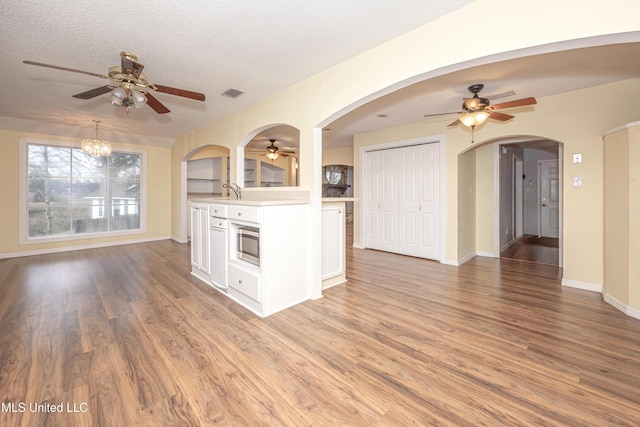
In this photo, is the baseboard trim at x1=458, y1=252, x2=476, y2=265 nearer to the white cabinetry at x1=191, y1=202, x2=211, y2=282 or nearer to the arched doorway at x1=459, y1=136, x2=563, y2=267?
the arched doorway at x1=459, y1=136, x2=563, y2=267

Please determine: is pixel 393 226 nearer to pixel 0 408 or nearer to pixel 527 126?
pixel 527 126

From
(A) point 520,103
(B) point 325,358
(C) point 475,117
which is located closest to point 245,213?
(B) point 325,358

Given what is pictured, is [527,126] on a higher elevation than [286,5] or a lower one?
lower

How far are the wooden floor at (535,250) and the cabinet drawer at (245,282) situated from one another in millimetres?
4899

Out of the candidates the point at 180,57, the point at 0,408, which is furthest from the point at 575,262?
the point at 0,408

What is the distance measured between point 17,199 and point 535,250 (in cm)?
1055

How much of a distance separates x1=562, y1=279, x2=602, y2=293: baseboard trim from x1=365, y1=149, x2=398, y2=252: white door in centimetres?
262

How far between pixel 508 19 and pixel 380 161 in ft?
12.9

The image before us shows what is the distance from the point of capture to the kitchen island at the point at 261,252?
2.74 m

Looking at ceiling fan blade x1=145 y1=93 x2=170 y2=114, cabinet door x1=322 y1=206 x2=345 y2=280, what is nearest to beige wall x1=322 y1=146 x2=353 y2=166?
cabinet door x1=322 y1=206 x2=345 y2=280

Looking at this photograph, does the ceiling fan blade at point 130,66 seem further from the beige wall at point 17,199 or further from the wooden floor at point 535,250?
the wooden floor at point 535,250

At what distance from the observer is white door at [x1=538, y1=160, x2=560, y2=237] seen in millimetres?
7375

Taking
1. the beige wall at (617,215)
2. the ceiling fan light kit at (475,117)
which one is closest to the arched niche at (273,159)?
the ceiling fan light kit at (475,117)

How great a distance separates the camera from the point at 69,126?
541 centimetres
